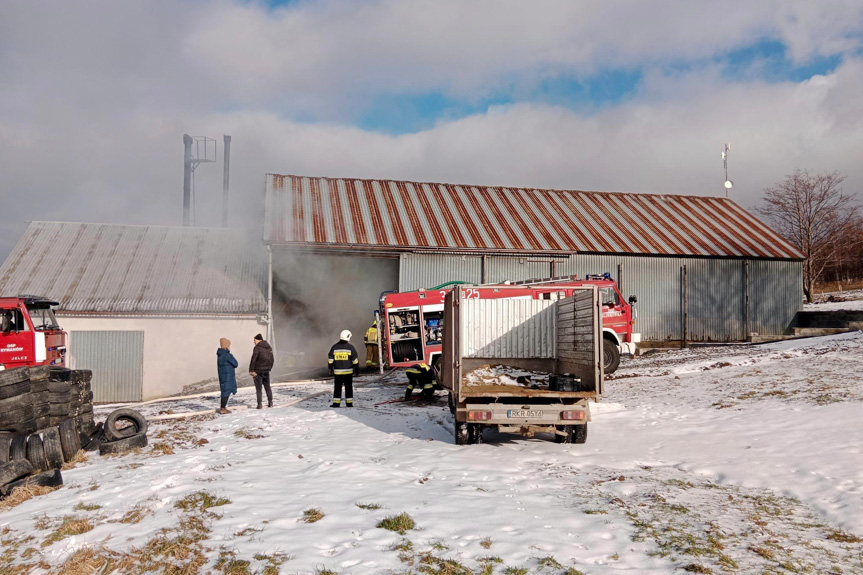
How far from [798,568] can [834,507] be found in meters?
1.81

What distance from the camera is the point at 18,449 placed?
23.1 ft

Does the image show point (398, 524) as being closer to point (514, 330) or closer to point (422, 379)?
point (514, 330)

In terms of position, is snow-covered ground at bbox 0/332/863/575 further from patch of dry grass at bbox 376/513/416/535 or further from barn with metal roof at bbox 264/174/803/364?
barn with metal roof at bbox 264/174/803/364

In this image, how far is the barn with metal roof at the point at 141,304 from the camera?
22781 mm

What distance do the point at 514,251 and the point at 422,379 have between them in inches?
447

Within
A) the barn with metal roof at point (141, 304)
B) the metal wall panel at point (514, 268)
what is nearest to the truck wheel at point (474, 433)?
the metal wall panel at point (514, 268)

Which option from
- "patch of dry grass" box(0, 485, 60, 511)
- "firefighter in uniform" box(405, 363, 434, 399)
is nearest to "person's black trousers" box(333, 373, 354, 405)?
"firefighter in uniform" box(405, 363, 434, 399)

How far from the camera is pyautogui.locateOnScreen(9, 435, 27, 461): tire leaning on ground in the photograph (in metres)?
6.96

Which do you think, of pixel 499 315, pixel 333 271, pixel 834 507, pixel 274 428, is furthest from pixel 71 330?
pixel 834 507

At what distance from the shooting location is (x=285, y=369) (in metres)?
24.5

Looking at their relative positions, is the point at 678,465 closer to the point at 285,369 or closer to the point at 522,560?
the point at 522,560

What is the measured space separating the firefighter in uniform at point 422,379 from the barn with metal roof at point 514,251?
958 centimetres

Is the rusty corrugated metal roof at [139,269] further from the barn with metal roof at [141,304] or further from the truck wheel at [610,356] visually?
the truck wheel at [610,356]

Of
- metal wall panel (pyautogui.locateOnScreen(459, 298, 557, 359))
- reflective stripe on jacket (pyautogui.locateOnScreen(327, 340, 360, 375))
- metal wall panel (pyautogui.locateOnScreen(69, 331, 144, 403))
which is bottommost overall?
metal wall panel (pyautogui.locateOnScreen(69, 331, 144, 403))
